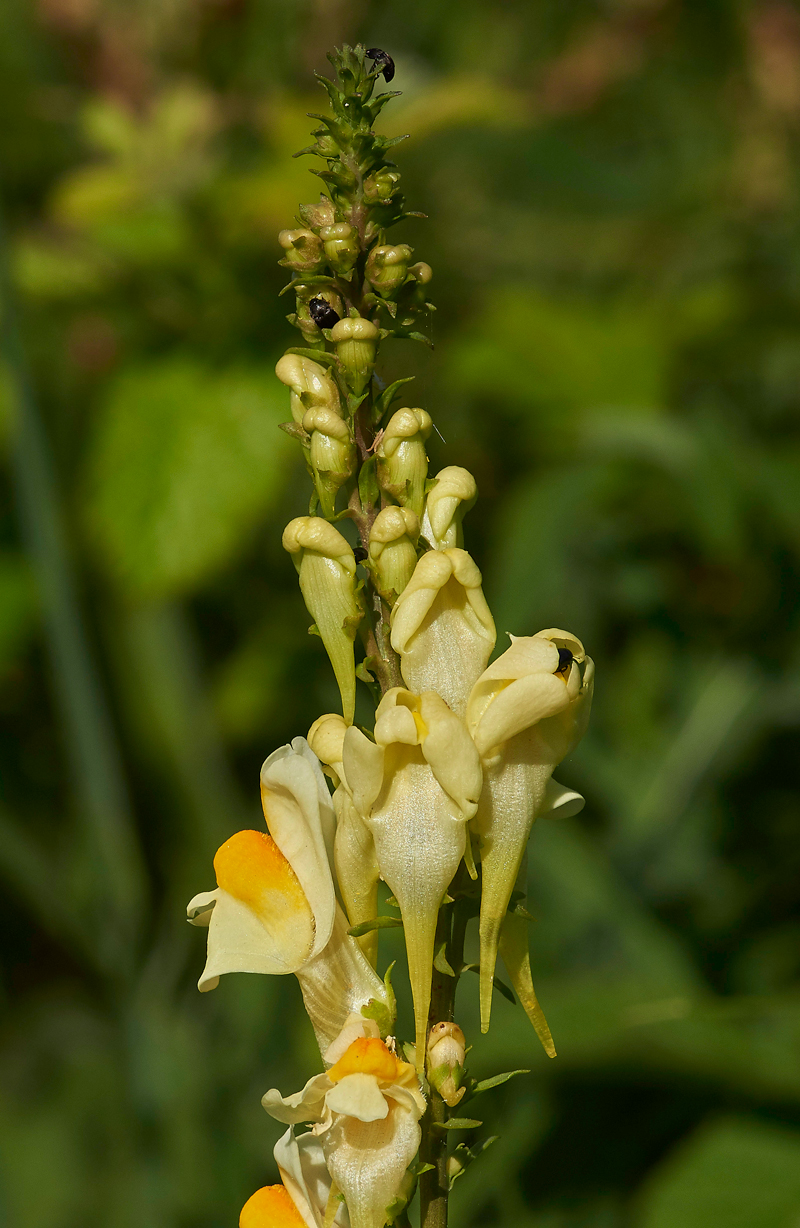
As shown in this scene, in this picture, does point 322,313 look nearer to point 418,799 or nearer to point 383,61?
point 383,61

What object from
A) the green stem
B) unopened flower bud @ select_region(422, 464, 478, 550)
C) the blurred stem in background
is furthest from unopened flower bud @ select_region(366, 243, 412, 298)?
the blurred stem in background

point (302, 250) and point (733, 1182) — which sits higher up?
point (302, 250)

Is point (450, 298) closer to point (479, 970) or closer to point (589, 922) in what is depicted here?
point (589, 922)

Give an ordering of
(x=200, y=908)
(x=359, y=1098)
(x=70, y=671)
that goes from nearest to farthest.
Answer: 1. (x=359, y=1098)
2. (x=200, y=908)
3. (x=70, y=671)

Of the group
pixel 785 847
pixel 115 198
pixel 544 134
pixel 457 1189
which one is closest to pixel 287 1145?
pixel 457 1189

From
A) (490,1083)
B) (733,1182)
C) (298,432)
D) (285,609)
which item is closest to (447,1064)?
(490,1083)

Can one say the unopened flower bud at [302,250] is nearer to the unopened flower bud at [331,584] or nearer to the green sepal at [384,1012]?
the unopened flower bud at [331,584]

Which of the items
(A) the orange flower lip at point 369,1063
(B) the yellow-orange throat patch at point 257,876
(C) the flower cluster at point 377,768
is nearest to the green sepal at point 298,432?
(C) the flower cluster at point 377,768

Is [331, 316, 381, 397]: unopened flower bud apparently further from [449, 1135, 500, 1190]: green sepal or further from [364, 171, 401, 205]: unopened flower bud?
[449, 1135, 500, 1190]: green sepal
